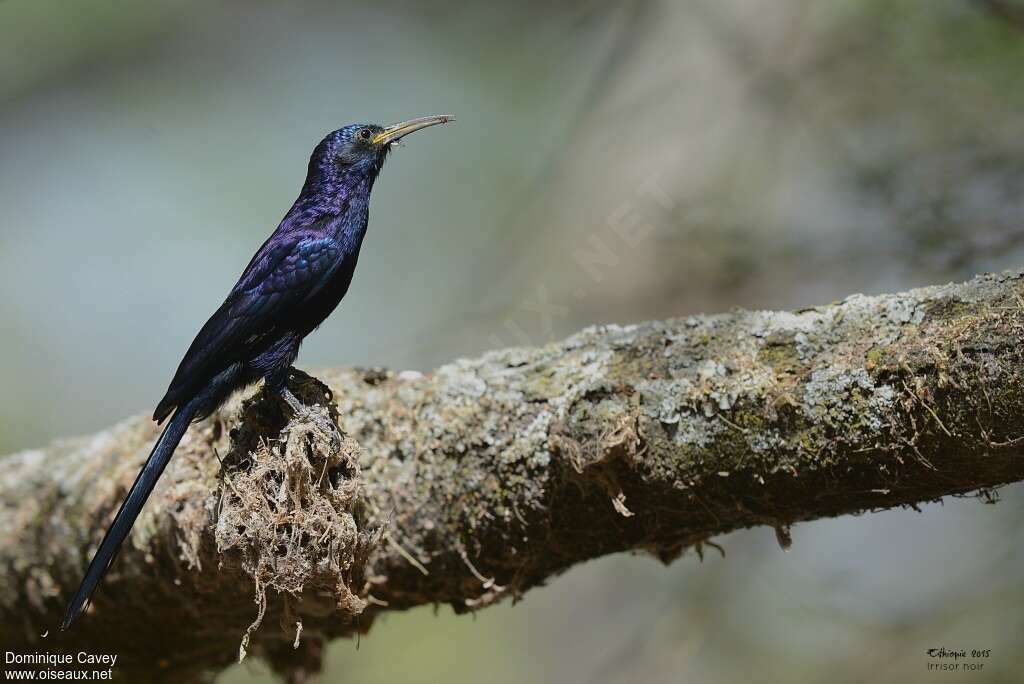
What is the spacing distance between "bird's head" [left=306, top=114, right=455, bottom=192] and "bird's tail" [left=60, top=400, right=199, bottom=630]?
124 centimetres

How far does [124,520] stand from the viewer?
2902 mm

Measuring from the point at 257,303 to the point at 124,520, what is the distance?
2.75 feet

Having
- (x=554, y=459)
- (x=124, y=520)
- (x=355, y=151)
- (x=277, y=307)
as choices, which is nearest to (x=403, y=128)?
(x=355, y=151)

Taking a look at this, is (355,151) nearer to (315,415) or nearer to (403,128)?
(403,128)

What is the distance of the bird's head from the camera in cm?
375

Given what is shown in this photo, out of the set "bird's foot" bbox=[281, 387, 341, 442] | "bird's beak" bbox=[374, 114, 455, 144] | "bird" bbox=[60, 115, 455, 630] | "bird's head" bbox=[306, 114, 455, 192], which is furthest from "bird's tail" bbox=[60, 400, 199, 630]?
"bird's beak" bbox=[374, 114, 455, 144]

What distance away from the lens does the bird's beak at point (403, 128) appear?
3.91 meters

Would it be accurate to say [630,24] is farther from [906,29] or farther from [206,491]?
[206,491]

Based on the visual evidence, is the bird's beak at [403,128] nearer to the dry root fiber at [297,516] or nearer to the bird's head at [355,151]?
the bird's head at [355,151]

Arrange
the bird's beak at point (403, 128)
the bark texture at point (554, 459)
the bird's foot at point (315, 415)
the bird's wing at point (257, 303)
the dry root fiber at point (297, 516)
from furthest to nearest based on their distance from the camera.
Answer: the bird's beak at point (403, 128) < the bird's wing at point (257, 303) < the bird's foot at point (315, 415) < the dry root fiber at point (297, 516) < the bark texture at point (554, 459)

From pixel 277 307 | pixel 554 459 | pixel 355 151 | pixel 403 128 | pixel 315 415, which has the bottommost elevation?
pixel 554 459

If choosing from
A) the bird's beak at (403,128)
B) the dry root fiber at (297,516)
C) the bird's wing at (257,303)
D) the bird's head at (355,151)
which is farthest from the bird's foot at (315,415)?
the bird's beak at (403,128)

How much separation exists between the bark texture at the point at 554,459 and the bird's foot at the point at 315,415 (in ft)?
0.07

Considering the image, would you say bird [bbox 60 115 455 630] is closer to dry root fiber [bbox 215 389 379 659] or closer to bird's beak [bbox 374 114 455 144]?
bird's beak [bbox 374 114 455 144]
